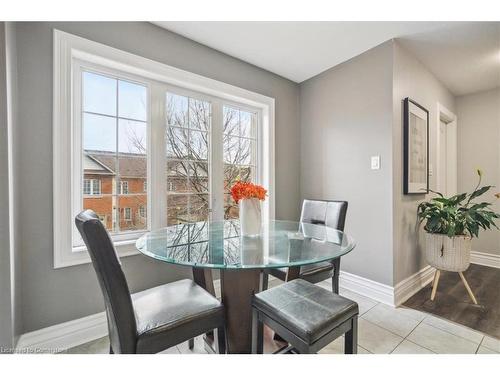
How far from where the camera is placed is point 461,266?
7.17 ft

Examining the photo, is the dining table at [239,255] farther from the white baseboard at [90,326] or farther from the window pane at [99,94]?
the window pane at [99,94]

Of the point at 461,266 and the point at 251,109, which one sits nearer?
the point at 461,266

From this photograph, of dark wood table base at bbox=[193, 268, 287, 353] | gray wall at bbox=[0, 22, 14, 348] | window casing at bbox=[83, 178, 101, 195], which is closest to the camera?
gray wall at bbox=[0, 22, 14, 348]

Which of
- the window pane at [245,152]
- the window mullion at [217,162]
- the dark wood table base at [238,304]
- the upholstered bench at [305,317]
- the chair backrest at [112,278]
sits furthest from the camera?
the window pane at [245,152]

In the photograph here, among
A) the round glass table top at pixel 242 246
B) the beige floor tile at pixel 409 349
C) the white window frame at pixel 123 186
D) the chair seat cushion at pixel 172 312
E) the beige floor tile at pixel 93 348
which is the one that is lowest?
the beige floor tile at pixel 93 348

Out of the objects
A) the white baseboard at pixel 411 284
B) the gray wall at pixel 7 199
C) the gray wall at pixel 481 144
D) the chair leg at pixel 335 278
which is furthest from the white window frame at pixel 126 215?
the gray wall at pixel 481 144

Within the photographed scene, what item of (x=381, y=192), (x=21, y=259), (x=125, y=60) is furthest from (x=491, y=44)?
(x=21, y=259)

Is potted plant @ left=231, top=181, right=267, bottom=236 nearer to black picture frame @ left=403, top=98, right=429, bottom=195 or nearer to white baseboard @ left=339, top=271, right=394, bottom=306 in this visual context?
white baseboard @ left=339, top=271, right=394, bottom=306

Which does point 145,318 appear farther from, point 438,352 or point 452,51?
point 452,51

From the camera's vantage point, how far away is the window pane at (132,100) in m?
1.97

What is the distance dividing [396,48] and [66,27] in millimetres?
2695

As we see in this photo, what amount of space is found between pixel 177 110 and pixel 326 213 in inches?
65.9

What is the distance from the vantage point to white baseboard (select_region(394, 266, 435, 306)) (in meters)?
2.22

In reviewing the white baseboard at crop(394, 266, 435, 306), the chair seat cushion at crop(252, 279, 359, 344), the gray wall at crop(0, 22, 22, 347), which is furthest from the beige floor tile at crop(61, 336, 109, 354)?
the white baseboard at crop(394, 266, 435, 306)
